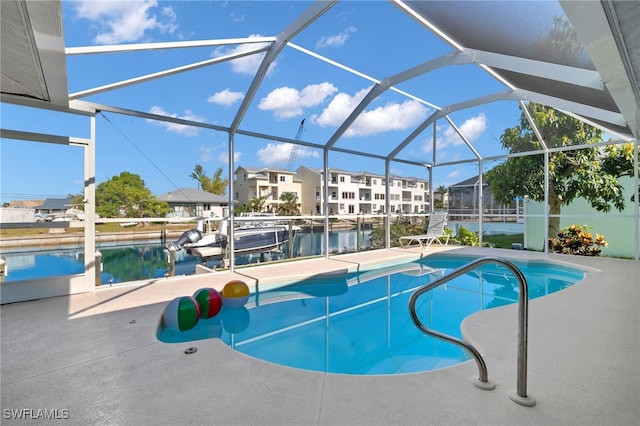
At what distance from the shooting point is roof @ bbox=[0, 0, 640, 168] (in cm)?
175

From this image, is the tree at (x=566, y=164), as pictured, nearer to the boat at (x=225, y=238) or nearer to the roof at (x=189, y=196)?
the boat at (x=225, y=238)

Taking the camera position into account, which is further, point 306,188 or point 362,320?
point 306,188

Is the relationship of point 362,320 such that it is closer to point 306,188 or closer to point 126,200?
point 126,200

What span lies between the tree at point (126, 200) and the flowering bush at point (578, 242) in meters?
9.93

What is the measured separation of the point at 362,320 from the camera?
4371 millimetres

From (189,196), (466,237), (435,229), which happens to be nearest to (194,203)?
(189,196)

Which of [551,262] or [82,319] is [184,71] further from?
[551,262]

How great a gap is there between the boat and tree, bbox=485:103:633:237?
6.86 m

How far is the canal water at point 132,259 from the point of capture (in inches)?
168

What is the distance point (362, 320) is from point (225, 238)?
12.1 feet

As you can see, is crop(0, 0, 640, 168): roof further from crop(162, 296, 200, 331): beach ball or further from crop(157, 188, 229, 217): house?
crop(162, 296, 200, 331): beach ball

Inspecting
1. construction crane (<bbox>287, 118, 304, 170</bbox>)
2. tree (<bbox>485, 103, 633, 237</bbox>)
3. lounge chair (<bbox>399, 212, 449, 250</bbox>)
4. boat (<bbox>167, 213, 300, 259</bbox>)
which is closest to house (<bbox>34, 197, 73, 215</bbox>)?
boat (<bbox>167, 213, 300, 259</bbox>)

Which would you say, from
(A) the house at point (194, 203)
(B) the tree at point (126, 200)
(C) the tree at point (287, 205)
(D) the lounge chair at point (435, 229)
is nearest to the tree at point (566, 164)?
(D) the lounge chair at point (435, 229)

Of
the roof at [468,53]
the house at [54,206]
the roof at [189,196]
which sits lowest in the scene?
the house at [54,206]
